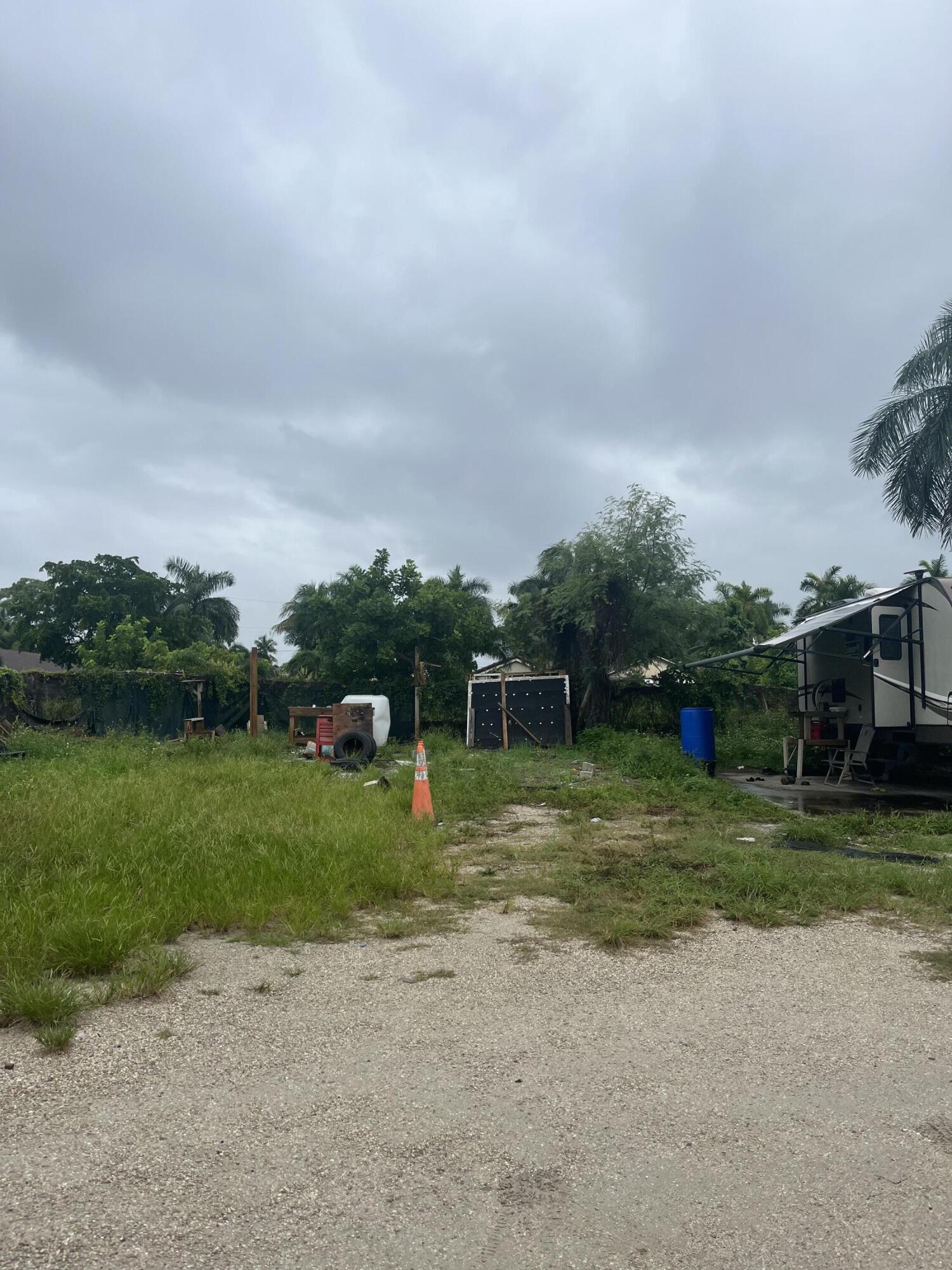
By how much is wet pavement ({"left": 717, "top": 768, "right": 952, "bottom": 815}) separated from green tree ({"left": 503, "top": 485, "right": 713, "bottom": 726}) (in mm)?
6843

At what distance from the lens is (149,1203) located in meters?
2.52

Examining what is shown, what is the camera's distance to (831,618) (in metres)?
13.9

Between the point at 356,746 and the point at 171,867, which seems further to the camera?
the point at 356,746

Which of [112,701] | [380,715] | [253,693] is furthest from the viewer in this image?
[112,701]

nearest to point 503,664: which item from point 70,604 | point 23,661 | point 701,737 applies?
point 701,737

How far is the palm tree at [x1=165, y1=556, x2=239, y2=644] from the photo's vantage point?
56.6m

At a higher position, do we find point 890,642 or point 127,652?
point 127,652

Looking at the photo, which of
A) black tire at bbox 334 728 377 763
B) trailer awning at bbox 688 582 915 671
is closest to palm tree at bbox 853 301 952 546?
trailer awning at bbox 688 582 915 671

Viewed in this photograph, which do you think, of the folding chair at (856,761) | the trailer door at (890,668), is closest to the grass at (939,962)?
the trailer door at (890,668)

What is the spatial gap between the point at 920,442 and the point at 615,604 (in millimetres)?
8916

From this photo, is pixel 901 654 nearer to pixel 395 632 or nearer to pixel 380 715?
pixel 380 715

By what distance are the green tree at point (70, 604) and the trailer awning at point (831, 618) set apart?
36566mm

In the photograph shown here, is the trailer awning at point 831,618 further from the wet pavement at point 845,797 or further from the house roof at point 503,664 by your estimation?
the house roof at point 503,664

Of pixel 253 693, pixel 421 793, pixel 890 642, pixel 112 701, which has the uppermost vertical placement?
pixel 890 642
